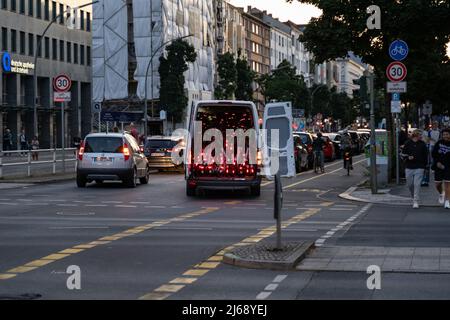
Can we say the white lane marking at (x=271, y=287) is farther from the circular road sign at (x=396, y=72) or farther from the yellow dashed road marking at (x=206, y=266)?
the circular road sign at (x=396, y=72)

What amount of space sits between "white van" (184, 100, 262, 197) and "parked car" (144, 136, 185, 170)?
49.9ft

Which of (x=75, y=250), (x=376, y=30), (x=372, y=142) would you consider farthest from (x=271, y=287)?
(x=376, y=30)

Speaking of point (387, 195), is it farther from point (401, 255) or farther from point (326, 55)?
A: point (401, 255)

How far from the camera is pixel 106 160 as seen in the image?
3050cm

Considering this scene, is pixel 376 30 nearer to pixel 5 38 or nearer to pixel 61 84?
pixel 61 84

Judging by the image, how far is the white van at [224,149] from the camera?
2567 centimetres

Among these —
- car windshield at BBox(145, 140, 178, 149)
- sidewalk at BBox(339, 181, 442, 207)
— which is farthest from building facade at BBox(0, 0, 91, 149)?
sidewalk at BBox(339, 181, 442, 207)

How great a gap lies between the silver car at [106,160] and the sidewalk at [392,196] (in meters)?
6.96

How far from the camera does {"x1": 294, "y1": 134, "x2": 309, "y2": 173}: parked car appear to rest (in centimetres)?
4322

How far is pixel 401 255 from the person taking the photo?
12922 mm

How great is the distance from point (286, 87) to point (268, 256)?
9214 cm

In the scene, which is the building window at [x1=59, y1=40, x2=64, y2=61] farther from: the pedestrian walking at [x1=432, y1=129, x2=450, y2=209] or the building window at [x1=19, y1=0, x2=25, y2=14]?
the pedestrian walking at [x1=432, y1=129, x2=450, y2=209]
